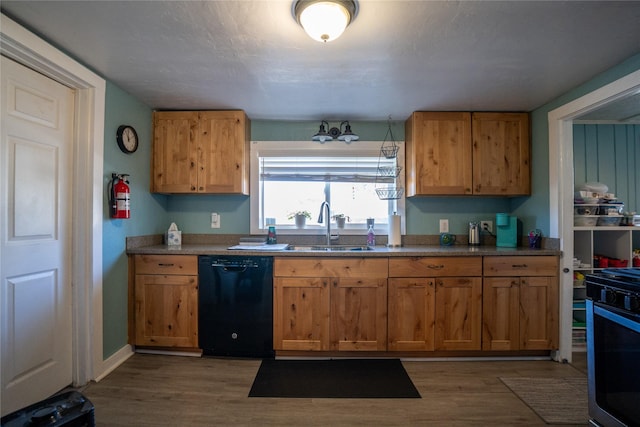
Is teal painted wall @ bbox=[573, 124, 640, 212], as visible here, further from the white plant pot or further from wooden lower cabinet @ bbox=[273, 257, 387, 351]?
the white plant pot

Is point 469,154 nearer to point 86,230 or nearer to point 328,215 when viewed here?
point 328,215

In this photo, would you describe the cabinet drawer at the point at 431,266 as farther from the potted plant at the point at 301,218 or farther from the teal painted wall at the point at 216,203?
the potted plant at the point at 301,218

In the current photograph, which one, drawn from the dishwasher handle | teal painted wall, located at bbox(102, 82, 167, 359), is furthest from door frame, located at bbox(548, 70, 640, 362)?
teal painted wall, located at bbox(102, 82, 167, 359)

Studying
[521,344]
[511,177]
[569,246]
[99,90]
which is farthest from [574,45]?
[99,90]

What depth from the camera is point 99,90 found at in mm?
2104

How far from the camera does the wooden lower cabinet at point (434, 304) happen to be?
2.41 meters

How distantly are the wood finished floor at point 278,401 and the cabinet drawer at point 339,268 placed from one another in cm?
78

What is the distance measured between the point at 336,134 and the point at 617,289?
7.49 feet

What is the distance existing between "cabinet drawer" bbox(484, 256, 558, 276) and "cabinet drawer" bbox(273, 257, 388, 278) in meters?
0.88

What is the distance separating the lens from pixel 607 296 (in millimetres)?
1441

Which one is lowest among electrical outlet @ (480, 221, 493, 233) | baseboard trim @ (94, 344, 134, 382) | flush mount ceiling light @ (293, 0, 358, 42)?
baseboard trim @ (94, 344, 134, 382)

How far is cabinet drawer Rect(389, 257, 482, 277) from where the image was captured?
2426mm

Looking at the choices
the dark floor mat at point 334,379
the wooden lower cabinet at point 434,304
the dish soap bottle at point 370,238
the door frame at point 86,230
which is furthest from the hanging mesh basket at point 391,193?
the door frame at point 86,230

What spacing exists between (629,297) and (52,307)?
3173 mm
